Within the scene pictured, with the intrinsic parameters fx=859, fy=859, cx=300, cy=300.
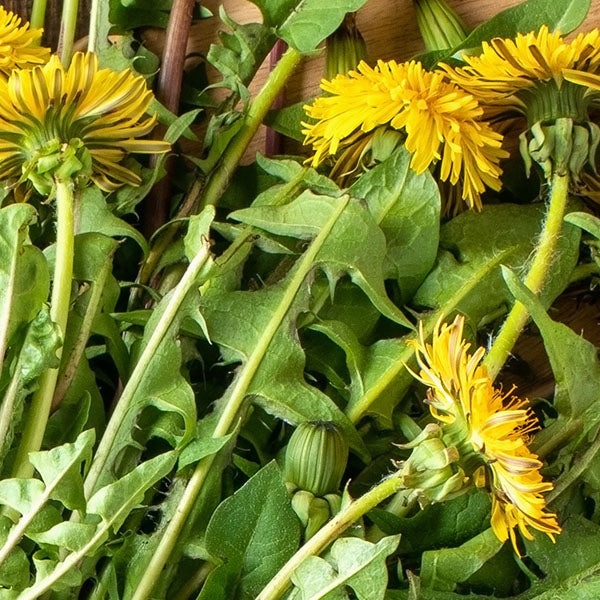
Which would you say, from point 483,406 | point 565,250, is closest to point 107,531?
point 483,406

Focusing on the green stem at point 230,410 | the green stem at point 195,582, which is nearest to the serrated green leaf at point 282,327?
the green stem at point 230,410

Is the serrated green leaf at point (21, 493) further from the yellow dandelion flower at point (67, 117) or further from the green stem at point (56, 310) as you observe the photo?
the yellow dandelion flower at point (67, 117)

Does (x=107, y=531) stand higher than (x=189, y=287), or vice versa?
(x=189, y=287)

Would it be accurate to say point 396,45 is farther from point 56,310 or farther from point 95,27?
point 56,310

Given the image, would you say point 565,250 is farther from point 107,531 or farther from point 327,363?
point 107,531

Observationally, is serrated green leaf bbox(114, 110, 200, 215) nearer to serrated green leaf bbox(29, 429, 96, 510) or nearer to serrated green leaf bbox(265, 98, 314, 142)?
serrated green leaf bbox(265, 98, 314, 142)

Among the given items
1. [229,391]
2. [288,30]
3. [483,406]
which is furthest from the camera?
[288,30]

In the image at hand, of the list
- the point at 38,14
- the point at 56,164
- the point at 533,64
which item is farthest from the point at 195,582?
the point at 38,14
